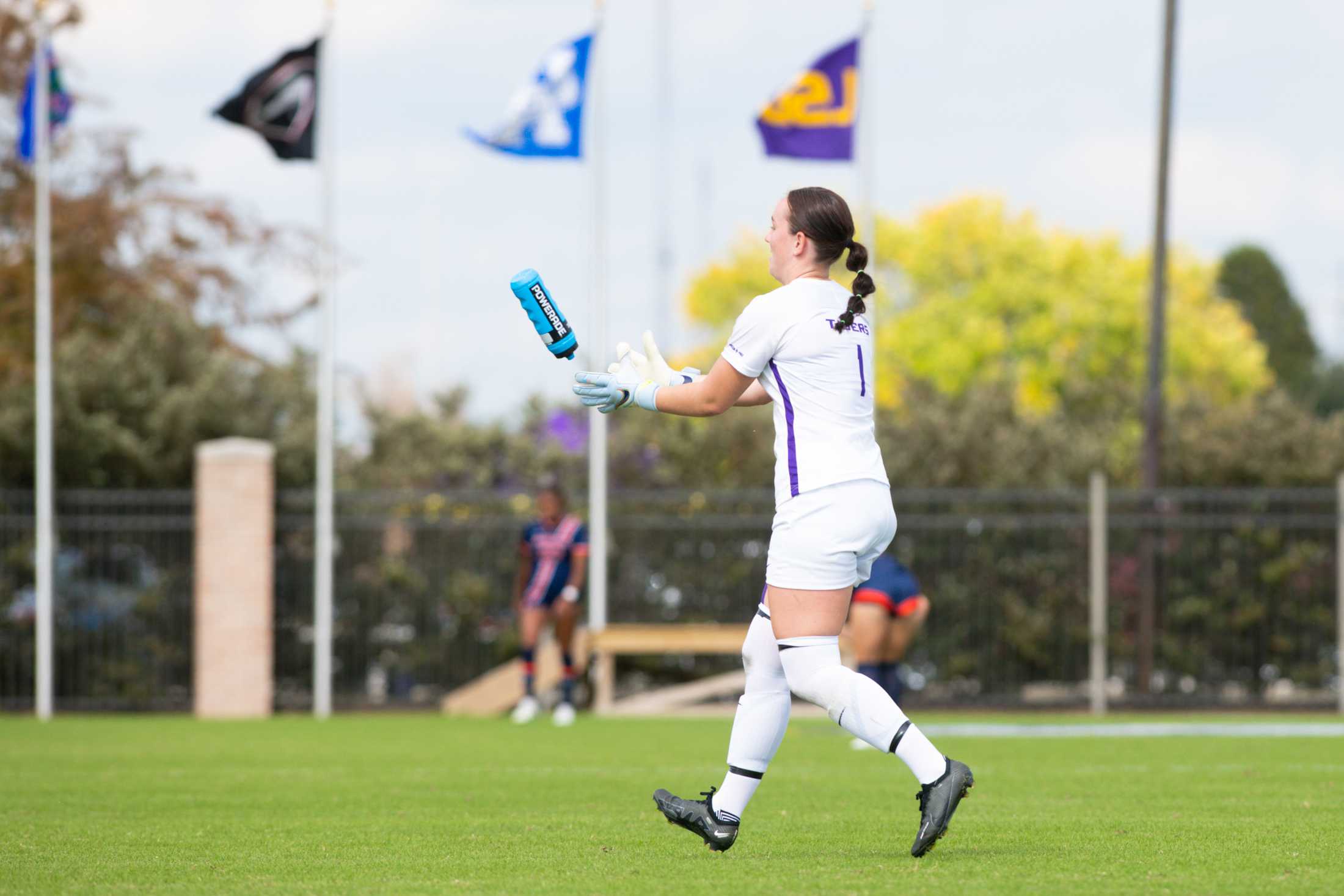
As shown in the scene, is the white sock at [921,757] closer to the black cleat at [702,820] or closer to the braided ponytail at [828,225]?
the black cleat at [702,820]

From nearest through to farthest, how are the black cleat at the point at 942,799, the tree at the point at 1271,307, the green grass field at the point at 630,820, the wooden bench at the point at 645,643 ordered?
1. the green grass field at the point at 630,820
2. the black cleat at the point at 942,799
3. the wooden bench at the point at 645,643
4. the tree at the point at 1271,307

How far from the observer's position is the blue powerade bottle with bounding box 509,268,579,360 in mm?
5656

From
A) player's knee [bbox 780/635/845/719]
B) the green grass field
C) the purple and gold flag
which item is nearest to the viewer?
the green grass field

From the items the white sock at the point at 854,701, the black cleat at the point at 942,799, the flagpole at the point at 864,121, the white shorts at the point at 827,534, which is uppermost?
the flagpole at the point at 864,121

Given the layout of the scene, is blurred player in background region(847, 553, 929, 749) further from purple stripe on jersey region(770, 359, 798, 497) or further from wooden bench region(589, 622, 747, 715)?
purple stripe on jersey region(770, 359, 798, 497)

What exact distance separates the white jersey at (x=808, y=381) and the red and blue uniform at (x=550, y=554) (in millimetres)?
10392

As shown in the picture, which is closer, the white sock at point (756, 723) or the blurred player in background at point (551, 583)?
the white sock at point (756, 723)

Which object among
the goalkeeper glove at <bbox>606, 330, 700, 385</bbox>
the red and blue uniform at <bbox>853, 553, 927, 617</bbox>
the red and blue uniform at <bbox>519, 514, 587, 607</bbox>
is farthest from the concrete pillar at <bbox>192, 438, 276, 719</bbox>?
the goalkeeper glove at <bbox>606, 330, 700, 385</bbox>

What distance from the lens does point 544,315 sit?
566 cm

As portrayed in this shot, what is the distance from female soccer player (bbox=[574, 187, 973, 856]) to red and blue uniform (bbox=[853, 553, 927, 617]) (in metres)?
6.31

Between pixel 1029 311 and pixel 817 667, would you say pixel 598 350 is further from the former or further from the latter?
pixel 1029 311

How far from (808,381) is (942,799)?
4.27 ft

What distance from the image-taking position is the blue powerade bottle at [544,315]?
5.66 meters

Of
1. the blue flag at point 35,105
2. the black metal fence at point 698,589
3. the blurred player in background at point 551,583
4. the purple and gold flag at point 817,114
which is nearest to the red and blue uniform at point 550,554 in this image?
the blurred player in background at point 551,583
